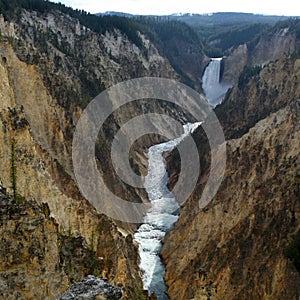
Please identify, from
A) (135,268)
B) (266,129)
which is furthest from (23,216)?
(266,129)

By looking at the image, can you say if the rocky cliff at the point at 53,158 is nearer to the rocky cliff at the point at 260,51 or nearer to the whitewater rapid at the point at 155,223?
the whitewater rapid at the point at 155,223

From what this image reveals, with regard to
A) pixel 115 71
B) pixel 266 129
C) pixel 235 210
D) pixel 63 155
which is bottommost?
pixel 235 210

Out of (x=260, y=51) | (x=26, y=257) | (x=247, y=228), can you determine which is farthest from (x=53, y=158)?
(x=260, y=51)

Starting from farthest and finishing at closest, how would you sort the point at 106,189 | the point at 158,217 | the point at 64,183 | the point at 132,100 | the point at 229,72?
the point at 229,72, the point at 132,100, the point at 158,217, the point at 106,189, the point at 64,183

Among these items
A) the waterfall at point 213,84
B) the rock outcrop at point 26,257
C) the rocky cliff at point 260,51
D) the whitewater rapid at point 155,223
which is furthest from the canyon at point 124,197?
the rocky cliff at point 260,51

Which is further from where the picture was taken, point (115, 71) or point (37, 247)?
point (115, 71)

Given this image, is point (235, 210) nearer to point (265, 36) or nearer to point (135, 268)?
point (135, 268)
